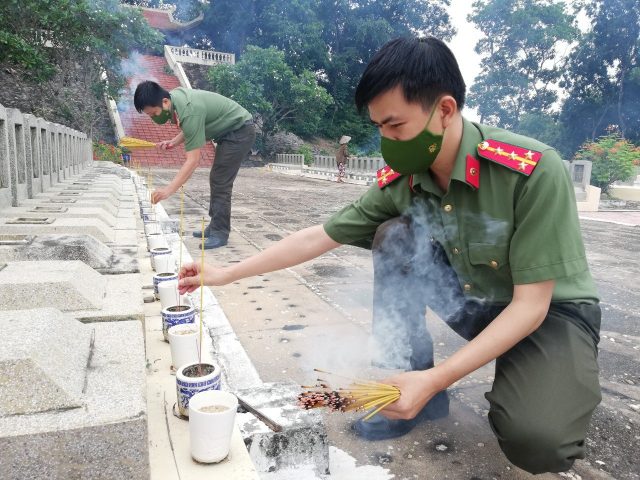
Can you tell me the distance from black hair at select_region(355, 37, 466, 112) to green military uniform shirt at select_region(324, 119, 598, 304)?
0.24 meters

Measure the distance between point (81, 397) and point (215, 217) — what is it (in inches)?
160

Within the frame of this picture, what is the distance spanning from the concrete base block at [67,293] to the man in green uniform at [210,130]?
6.23 ft

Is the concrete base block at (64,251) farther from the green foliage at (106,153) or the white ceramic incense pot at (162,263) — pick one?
the green foliage at (106,153)

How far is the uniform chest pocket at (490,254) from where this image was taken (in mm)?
1801

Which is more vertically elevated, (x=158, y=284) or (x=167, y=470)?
(x=158, y=284)

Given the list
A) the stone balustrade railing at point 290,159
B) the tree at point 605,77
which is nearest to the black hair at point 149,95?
the stone balustrade railing at point 290,159

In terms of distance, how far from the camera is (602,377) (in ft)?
8.72

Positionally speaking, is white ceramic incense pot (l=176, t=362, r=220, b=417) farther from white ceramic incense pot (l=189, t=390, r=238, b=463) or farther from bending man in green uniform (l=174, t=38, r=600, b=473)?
bending man in green uniform (l=174, t=38, r=600, b=473)

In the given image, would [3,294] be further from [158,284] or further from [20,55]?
[20,55]

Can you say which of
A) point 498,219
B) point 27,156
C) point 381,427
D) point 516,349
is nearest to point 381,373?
point 381,427

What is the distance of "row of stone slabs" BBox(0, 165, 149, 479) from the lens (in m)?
Answer: 1.33

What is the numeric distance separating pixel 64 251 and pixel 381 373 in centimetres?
204

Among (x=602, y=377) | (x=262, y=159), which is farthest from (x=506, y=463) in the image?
(x=262, y=159)

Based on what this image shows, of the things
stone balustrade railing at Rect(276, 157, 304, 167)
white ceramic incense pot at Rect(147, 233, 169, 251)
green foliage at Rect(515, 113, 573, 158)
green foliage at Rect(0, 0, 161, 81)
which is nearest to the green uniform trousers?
white ceramic incense pot at Rect(147, 233, 169, 251)
